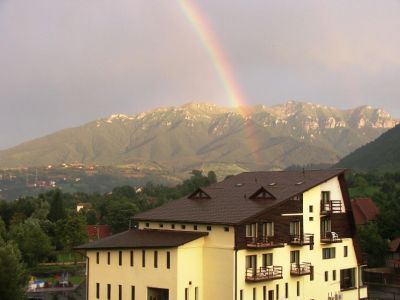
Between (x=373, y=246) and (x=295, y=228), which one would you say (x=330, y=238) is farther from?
(x=373, y=246)

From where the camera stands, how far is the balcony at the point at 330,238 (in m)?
57.6

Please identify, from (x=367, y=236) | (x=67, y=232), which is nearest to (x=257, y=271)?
(x=367, y=236)

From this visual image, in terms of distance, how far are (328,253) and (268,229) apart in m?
10.3

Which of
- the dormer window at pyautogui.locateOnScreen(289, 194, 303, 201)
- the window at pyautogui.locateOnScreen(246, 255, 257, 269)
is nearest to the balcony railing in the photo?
the dormer window at pyautogui.locateOnScreen(289, 194, 303, 201)

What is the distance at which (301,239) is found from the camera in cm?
5462

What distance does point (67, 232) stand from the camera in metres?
103

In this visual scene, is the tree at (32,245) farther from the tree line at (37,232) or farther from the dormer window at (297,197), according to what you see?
the dormer window at (297,197)

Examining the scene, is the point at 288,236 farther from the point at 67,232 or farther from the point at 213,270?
the point at 67,232

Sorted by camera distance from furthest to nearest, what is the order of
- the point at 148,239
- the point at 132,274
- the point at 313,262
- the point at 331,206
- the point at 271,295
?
the point at 331,206 → the point at 313,262 → the point at 271,295 → the point at 148,239 → the point at 132,274

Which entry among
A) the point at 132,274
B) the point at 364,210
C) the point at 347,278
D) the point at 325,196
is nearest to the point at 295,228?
the point at 325,196

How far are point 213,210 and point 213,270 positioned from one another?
5217mm

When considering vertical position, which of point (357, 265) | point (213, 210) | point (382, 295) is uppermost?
point (213, 210)

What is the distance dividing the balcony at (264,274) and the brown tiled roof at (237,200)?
4797mm

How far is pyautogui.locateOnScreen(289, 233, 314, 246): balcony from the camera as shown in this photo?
5397cm
